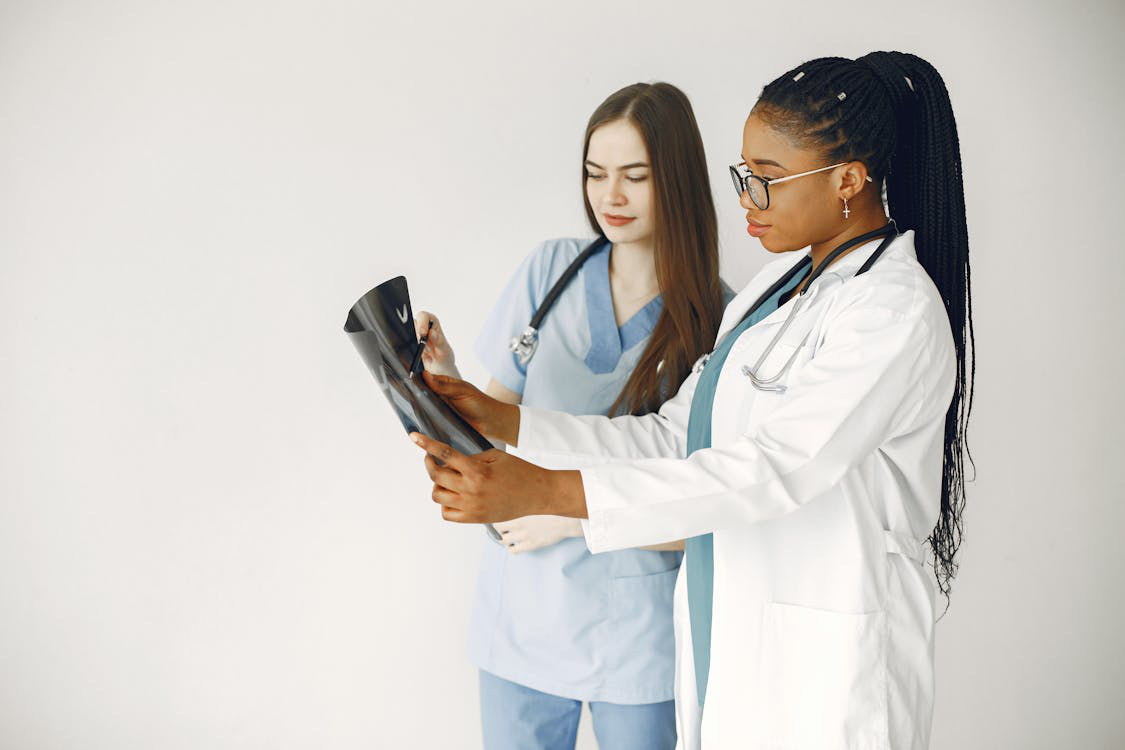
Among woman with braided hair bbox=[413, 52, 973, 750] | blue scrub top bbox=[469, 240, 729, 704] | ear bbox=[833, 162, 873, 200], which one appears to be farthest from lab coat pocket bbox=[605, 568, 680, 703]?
ear bbox=[833, 162, 873, 200]

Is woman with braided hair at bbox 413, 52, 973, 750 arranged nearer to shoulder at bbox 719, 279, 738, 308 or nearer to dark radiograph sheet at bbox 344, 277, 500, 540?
dark radiograph sheet at bbox 344, 277, 500, 540

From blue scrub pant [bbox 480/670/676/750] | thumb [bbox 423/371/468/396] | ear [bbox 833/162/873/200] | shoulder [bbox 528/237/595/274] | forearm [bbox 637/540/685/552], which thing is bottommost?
blue scrub pant [bbox 480/670/676/750]

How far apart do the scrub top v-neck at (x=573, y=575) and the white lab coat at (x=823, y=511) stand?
287 mm

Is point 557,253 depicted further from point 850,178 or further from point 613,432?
point 850,178

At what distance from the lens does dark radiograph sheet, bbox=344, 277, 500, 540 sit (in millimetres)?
1248

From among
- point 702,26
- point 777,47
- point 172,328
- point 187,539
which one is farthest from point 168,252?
point 777,47

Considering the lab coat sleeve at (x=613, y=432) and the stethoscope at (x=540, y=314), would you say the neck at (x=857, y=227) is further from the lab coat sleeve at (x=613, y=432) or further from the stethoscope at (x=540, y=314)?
the stethoscope at (x=540, y=314)

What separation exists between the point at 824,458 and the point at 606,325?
641 millimetres

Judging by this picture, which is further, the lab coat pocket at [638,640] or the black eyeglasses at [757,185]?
the lab coat pocket at [638,640]

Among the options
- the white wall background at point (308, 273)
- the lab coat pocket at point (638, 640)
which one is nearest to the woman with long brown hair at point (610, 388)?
the lab coat pocket at point (638, 640)

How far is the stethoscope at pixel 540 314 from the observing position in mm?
1680

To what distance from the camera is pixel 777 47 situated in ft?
7.08

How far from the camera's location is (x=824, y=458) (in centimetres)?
113

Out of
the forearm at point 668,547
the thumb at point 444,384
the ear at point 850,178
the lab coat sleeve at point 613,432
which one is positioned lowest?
the forearm at point 668,547
